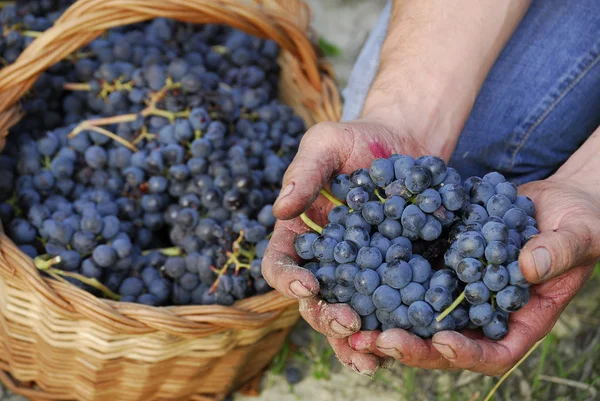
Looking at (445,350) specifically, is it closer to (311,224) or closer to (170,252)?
(311,224)

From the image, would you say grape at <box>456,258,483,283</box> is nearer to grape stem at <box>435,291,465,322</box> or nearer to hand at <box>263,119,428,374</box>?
grape stem at <box>435,291,465,322</box>

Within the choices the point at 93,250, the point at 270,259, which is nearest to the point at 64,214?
the point at 93,250

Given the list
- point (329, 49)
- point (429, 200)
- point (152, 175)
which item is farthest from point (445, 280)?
point (329, 49)

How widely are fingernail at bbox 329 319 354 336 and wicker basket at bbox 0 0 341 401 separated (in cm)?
44

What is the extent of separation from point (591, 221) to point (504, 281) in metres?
0.23

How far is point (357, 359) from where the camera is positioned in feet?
3.71

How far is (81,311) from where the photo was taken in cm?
143

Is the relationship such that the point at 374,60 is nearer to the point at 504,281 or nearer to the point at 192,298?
the point at 192,298

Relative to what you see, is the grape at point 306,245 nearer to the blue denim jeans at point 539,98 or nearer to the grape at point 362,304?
the grape at point 362,304

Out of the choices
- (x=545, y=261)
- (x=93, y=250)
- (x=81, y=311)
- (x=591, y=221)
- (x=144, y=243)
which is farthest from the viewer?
(x=144, y=243)

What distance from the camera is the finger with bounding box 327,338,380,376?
1.12 m

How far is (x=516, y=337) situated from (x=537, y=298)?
0.10 m

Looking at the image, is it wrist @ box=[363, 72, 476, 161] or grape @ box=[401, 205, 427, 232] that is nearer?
grape @ box=[401, 205, 427, 232]

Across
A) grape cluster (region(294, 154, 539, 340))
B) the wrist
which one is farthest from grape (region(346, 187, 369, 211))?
the wrist
